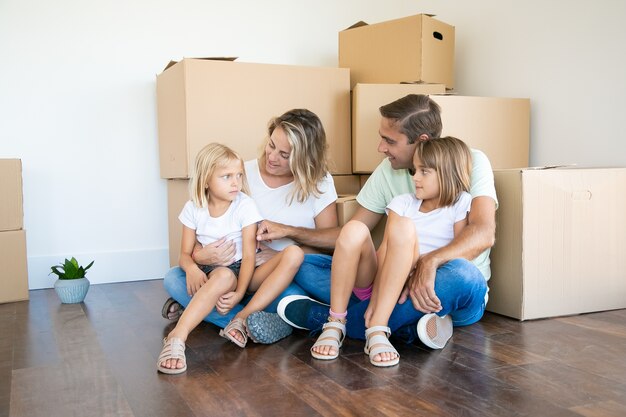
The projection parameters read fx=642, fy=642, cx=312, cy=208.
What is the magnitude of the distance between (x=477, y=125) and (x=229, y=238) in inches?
38.7

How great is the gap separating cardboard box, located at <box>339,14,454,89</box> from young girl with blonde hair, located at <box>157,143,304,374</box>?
87 centimetres

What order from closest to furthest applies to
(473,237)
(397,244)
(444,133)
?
(397,244) → (473,237) → (444,133)

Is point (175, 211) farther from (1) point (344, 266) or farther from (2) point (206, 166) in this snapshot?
(1) point (344, 266)

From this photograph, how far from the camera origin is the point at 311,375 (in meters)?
1.30

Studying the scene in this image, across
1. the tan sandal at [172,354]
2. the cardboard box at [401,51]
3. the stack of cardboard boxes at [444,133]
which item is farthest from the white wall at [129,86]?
the tan sandal at [172,354]

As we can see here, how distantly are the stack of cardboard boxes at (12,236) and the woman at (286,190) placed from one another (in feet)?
2.16

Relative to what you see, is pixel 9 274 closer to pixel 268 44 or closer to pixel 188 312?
pixel 188 312

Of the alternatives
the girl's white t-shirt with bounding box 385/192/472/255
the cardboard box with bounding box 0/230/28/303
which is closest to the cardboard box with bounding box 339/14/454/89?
the girl's white t-shirt with bounding box 385/192/472/255

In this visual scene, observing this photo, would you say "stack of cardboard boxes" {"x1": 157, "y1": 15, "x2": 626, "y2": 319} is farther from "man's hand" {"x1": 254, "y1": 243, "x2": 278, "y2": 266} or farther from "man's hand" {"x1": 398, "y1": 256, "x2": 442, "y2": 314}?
"man's hand" {"x1": 398, "y1": 256, "x2": 442, "y2": 314}

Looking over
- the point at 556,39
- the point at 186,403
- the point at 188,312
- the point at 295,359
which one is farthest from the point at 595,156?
the point at 186,403

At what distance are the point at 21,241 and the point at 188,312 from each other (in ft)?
3.10

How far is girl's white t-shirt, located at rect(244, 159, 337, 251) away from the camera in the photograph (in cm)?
183

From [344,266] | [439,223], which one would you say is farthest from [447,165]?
[344,266]

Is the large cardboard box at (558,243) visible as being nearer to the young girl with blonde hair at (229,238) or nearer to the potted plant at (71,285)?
the young girl with blonde hair at (229,238)
